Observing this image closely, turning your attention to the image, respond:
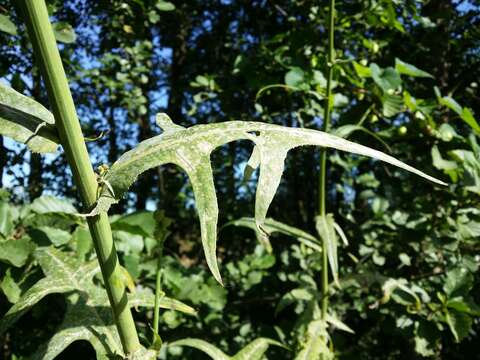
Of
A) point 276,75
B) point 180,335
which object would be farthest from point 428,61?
point 180,335

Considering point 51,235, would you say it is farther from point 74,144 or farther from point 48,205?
point 74,144

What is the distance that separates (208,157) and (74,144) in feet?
0.49

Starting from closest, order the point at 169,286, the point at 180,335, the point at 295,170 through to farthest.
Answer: the point at 169,286 → the point at 180,335 → the point at 295,170

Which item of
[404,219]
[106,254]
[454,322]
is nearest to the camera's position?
[106,254]

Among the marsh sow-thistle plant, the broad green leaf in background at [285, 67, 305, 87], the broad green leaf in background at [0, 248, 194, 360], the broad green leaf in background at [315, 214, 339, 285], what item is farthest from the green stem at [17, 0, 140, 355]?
the broad green leaf in background at [285, 67, 305, 87]

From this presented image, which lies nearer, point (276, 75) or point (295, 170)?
point (276, 75)

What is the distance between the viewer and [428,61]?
7.84 feet

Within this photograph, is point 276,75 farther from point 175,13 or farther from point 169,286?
point 175,13

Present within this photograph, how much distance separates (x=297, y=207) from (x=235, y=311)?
1.47m

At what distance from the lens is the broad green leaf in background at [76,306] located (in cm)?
66

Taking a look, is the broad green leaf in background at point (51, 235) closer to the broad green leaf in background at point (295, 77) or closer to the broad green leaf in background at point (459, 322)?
the broad green leaf in background at point (295, 77)

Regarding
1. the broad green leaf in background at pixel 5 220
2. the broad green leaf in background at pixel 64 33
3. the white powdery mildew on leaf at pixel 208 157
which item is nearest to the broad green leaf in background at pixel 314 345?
the white powdery mildew on leaf at pixel 208 157

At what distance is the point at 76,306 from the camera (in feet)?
2.44

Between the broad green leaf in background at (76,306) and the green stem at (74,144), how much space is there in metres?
0.14
